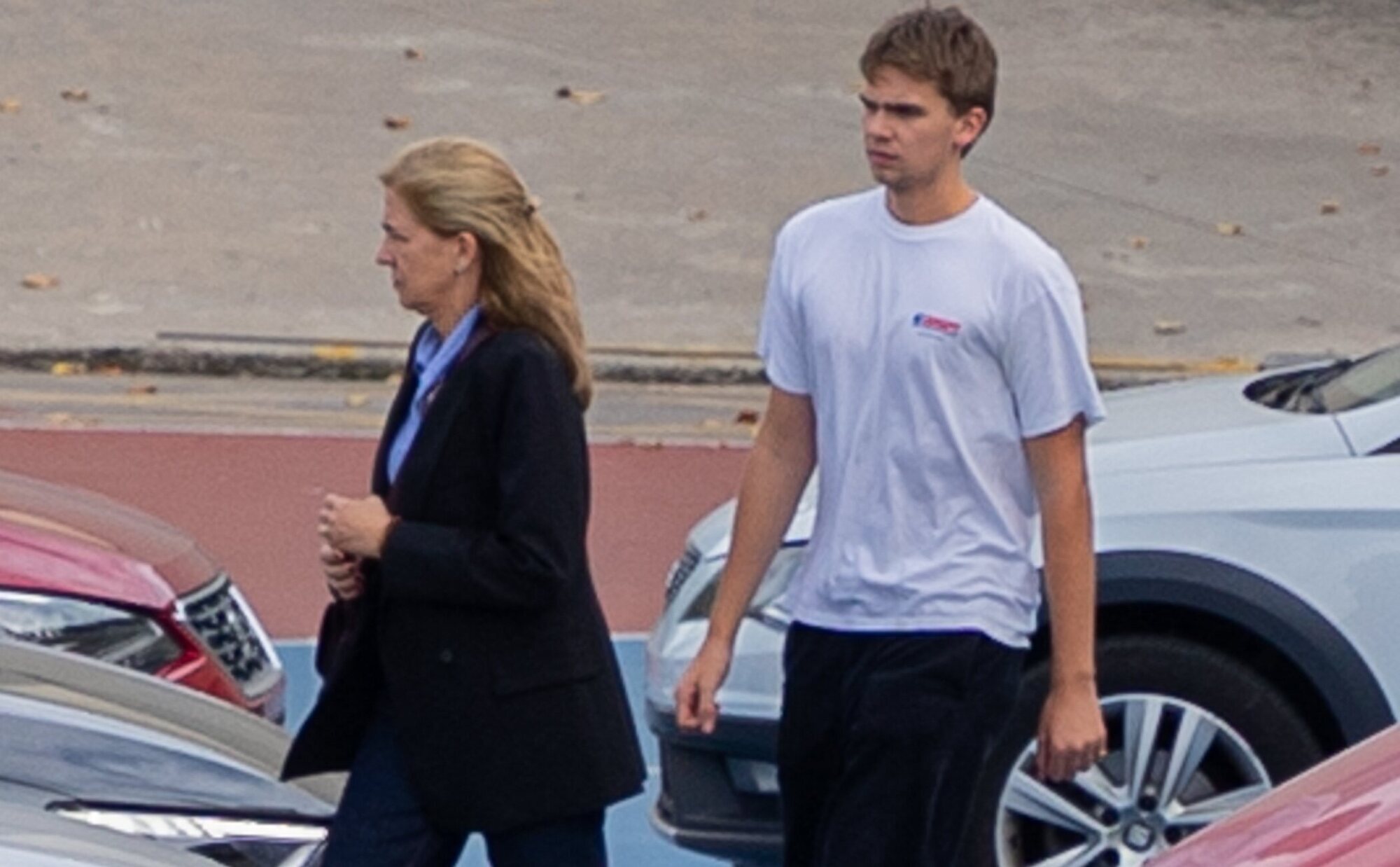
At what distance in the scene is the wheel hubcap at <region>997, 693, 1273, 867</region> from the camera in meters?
6.22

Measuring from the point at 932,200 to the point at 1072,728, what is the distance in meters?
0.86

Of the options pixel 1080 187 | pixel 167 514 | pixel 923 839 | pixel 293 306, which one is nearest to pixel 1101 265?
pixel 1080 187

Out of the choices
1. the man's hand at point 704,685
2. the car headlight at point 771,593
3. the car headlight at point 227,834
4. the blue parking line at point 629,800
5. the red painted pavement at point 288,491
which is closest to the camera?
the car headlight at point 227,834

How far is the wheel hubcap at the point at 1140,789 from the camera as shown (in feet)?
20.4

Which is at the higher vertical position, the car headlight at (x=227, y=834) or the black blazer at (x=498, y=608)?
the black blazer at (x=498, y=608)

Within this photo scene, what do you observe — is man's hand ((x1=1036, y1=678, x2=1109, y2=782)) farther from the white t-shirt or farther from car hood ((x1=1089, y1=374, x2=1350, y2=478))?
car hood ((x1=1089, y1=374, x2=1350, y2=478))

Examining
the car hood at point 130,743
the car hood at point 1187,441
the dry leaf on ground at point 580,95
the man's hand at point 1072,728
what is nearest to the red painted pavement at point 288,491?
the car hood at point 1187,441

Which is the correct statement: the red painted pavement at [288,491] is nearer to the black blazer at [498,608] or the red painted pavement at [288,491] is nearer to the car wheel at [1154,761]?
the car wheel at [1154,761]

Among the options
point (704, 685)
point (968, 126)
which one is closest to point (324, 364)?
point (704, 685)

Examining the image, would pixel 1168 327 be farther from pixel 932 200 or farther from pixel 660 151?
pixel 932 200

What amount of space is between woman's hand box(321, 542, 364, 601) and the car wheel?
5.52 feet

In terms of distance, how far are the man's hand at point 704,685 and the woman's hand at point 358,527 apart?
0.57 meters

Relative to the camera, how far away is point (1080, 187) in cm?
1808

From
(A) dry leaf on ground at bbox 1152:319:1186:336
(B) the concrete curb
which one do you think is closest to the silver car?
(B) the concrete curb
